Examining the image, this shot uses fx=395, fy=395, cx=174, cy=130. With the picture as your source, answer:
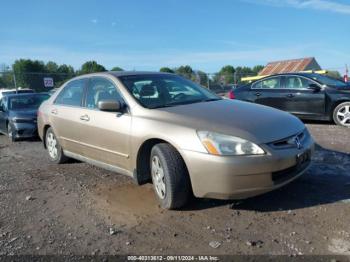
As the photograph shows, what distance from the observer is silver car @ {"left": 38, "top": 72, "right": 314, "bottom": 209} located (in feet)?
12.5

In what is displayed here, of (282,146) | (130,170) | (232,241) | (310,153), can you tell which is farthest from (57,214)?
(310,153)

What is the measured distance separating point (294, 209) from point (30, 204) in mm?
3133

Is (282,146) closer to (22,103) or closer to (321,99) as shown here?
(321,99)

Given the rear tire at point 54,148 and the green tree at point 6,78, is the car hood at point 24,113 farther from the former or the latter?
the green tree at point 6,78

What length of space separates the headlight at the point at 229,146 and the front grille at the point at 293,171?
361 mm

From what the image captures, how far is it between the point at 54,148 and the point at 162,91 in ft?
8.58

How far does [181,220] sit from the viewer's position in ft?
13.3

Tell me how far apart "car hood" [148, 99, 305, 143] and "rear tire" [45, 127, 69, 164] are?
2.70 meters

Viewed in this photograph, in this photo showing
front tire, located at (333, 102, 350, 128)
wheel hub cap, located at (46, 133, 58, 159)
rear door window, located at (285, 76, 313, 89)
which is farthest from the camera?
rear door window, located at (285, 76, 313, 89)

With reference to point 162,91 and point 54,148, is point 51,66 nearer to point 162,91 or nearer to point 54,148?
point 54,148

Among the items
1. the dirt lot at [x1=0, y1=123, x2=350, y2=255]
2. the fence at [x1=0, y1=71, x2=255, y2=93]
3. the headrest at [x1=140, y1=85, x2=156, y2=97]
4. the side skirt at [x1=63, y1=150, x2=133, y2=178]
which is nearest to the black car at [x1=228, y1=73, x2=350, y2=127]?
the dirt lot at [x1=0, y1=123, x2=350, y2=255]

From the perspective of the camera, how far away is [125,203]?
15.4ft

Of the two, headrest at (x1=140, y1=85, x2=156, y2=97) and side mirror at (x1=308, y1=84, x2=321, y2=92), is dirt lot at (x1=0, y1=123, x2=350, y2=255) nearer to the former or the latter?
headrest at (x1=140, y1=85, x2=156, y2=97)

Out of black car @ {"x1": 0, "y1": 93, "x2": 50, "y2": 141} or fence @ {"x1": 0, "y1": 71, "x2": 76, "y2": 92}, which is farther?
fence @ {"x1": 0, "y1": 71, "x2": 76, "y2": 92}
